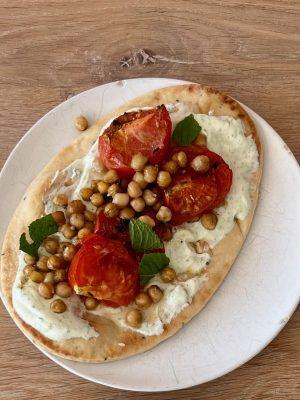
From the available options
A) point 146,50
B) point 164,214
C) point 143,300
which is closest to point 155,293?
point 143,300

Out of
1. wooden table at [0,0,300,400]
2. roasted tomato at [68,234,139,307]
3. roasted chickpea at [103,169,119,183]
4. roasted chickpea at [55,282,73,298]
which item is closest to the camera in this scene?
roasted tomato at [68,234,139,307]

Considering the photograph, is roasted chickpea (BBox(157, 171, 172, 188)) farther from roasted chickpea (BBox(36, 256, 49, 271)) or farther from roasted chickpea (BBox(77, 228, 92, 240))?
roasted chickpea (BBox(36, 256, 49, 271))

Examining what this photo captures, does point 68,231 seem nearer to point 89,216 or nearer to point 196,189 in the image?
point 89,216

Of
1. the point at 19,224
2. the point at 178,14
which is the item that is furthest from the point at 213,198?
the point at 178,14

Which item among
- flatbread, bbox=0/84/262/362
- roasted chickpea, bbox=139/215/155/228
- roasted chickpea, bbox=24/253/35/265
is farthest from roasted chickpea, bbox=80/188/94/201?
roasted chickpea, bbox=24/253/35/265

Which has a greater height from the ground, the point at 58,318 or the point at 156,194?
the point at 156,194

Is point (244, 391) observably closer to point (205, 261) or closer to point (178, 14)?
point (205, 261)

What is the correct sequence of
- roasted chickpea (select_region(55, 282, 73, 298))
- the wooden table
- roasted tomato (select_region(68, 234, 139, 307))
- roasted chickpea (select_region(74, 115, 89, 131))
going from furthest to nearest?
the wooden table
roasted chickpea (select_region(74, 115, 89, 131))
roasted chickpea (select_region(55, 282, 73, 298))
roasted tomato (select_region(68, 234, 139, 307))
